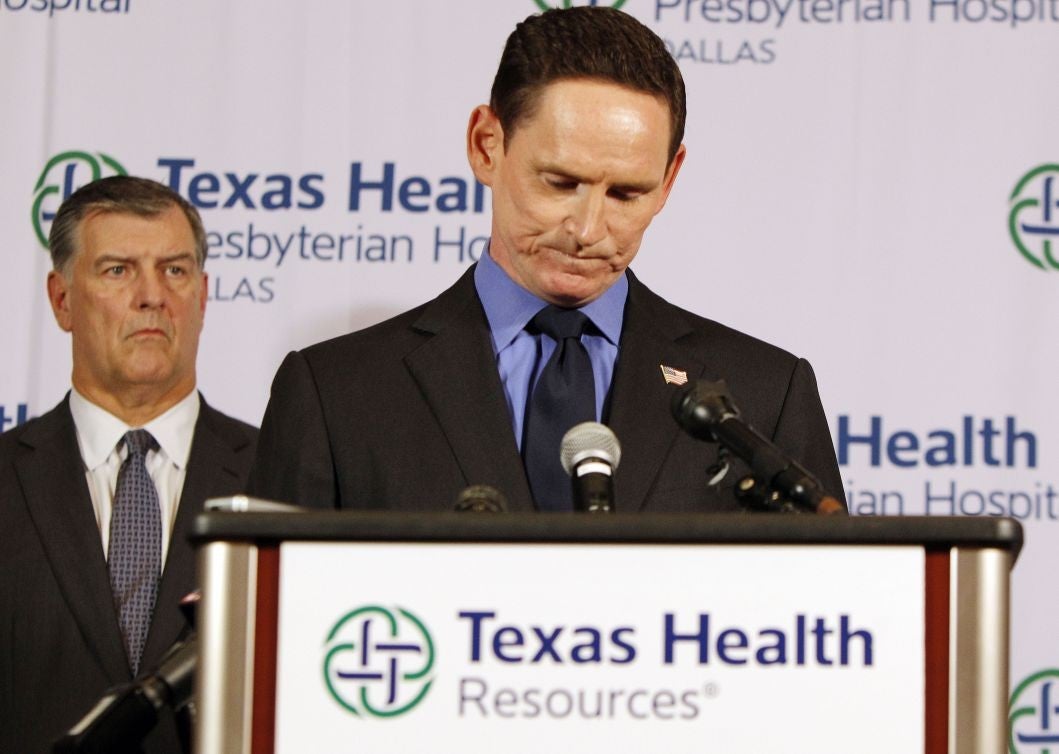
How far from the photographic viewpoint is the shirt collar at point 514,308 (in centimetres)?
202

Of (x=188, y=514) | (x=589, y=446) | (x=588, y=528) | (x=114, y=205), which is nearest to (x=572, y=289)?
(x=589, y=446)

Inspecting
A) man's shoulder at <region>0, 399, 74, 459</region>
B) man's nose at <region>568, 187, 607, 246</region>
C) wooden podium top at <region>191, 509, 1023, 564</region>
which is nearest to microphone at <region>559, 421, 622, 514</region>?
wooden podium top at <region>191, 509, 1023, 564</region>

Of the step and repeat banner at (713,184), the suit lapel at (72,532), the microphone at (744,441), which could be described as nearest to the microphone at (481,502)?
the microphone at (744,441)

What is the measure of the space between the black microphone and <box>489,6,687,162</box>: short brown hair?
90cm

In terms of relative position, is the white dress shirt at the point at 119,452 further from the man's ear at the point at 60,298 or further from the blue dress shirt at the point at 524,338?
the blue dress shirt at the point at 524,338

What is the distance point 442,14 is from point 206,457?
1.04m

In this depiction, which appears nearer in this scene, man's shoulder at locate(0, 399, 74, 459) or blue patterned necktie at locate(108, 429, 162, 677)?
blue patterned necktie at locate(108, 429, 162, 677)

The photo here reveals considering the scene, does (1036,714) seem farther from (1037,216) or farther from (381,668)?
(381,668)

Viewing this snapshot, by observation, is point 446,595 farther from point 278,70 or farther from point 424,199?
point 278,70

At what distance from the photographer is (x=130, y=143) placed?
3217mm

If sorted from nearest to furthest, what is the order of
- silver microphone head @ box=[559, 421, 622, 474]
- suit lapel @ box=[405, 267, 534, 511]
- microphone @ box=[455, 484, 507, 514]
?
microphone @ box=[455, 484, 507, 514], silver microphone head @ box=[559, 421, 622, 474], suit lapel @ box=[405, 267, 534, 511]

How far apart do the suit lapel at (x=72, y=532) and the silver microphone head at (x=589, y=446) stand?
1550 mm

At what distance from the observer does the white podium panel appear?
121 cm

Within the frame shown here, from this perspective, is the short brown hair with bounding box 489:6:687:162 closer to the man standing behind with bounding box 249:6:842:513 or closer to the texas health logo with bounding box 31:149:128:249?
the man standing behind with bounding box 249:6:842:513
